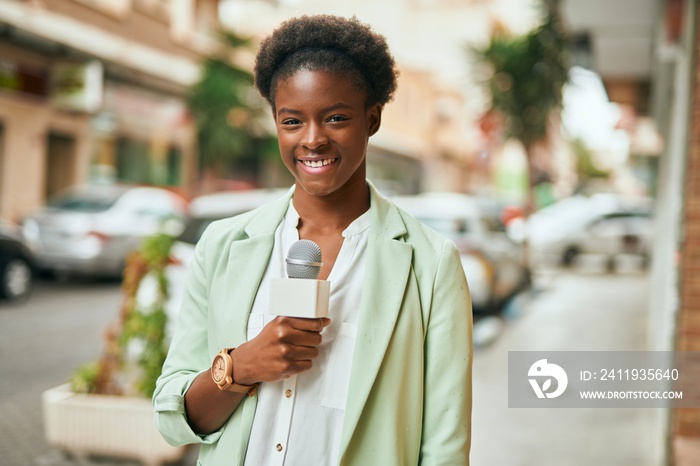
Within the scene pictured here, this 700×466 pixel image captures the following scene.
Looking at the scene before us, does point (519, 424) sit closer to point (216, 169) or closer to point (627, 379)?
point (627, 379)

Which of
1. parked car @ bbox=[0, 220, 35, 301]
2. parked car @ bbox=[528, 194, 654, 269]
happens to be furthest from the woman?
parked car @ bbox=[528, 194, 654, 269]

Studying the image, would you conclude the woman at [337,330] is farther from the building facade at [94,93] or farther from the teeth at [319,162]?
the building facade at [94,93]

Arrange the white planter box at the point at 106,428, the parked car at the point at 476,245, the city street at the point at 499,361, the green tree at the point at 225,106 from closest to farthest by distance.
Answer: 1. the white planter box at the point at 106,428
2. the city street at the point at 499,361
3. the parked car at the point at 476,245
4. the green tree at the point at 225,106

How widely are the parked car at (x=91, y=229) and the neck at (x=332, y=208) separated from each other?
10.7 meters

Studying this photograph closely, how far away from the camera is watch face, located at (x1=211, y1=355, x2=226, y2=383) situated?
61.9 inches

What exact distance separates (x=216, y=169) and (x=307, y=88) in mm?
19696

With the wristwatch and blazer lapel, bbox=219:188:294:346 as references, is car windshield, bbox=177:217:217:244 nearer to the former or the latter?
blazer lapel, bbox=219:188:294:346

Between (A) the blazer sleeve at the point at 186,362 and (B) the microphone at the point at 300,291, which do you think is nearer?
(B) the microphone at the point at 300,291

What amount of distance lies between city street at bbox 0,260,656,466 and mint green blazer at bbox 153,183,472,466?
330 cm

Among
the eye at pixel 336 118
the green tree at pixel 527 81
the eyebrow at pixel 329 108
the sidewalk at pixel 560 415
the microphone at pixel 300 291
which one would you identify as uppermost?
the green tree at pixel 527 81

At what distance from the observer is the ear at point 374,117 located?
5.57 ft

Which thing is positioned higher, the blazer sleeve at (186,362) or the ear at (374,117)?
the ear at (374,117)

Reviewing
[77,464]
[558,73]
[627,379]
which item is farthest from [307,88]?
[558,73]

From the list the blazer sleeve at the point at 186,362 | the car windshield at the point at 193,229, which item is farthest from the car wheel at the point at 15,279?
the blazer sleeve at the point at 186,362
